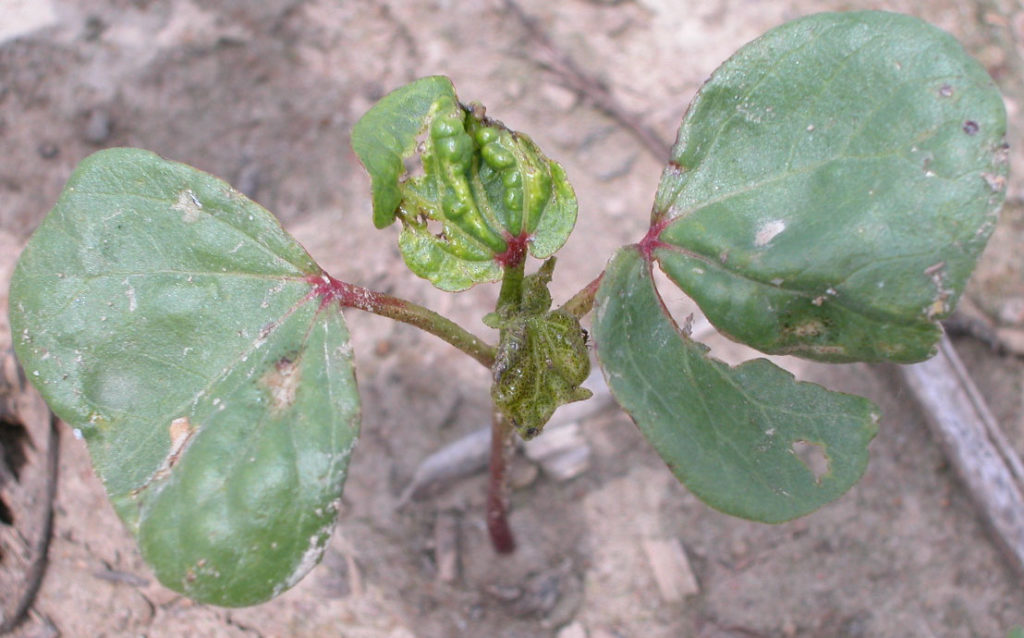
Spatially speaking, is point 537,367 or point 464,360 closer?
point 537,367

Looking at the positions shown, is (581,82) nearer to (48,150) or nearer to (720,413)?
(48,150)

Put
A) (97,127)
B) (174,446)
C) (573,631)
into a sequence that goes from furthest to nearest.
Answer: (97,127) → (573,631) → (174,446)

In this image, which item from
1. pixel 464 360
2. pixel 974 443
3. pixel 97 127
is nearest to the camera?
pixel 974 443

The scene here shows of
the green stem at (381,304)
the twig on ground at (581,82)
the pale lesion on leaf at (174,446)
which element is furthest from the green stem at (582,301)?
the twig on ground at (581,82)

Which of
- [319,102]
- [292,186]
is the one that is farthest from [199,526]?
[319,102]

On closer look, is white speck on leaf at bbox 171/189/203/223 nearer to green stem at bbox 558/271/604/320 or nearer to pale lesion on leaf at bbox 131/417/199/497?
pale lesion on leaf at bbox 131/417/199/497

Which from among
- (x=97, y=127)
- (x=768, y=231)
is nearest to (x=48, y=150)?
(x=97, y=127)
